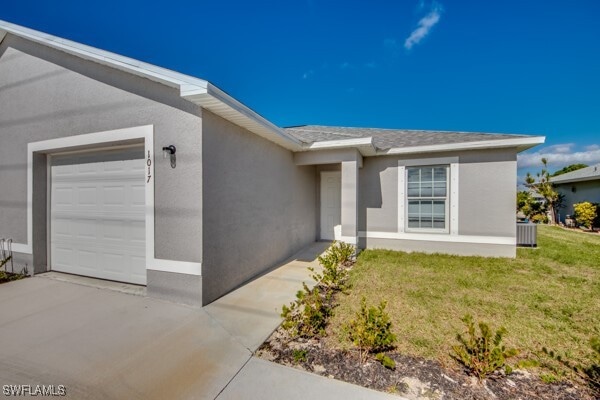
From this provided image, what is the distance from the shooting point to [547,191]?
14.8m

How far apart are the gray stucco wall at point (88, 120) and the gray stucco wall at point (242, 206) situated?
0.26 metres

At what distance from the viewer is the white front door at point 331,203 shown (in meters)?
8.58

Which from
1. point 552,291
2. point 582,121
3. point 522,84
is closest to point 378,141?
point 552,291

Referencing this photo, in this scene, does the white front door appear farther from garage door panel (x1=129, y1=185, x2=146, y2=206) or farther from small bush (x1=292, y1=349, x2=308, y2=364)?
small bush (x1=292, y1=349, x2=308, y2=364)

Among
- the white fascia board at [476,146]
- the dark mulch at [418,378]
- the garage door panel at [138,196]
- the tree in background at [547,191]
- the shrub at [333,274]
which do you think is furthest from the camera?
the tree in background at [547,191]

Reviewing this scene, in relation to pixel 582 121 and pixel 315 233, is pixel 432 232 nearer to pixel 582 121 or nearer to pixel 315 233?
pixel 315 233

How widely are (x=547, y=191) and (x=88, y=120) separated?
72.0 feet

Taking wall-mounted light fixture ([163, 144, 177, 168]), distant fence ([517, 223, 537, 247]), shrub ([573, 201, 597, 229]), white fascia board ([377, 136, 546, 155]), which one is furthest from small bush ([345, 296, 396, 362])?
shrub ([573, 201, 597, 229])

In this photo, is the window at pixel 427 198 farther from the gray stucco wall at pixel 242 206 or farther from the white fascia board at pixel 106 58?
the white fascia board at pixel 106 58

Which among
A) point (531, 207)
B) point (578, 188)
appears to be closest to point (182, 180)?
point (531, 207)

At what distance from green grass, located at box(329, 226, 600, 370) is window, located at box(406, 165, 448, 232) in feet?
3.06

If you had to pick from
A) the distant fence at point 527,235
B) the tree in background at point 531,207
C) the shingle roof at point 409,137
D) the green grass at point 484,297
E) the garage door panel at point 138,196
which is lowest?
the green grass at point 484,297

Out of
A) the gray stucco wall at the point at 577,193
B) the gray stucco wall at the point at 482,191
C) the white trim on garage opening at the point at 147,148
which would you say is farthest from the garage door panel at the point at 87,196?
the gray stucco wall at the point at 577,193

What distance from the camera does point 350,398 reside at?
1.99 meters
